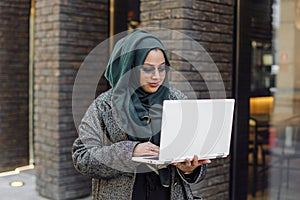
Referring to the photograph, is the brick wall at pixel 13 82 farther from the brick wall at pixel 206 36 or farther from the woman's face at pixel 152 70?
the woman's face at pixel 152 70

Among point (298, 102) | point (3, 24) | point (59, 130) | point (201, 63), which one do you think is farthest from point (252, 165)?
Answer: point (3, 24)

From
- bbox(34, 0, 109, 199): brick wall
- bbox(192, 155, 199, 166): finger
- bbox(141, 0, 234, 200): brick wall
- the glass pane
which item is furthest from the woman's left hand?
bbox(34, 0, 109, 199): brick wall

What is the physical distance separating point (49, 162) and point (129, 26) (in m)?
2.03

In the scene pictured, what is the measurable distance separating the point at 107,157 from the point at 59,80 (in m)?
3.37

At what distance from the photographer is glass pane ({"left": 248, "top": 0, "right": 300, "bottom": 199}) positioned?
4.29 metres

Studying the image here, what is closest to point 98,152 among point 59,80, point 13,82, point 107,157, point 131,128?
point 107,157

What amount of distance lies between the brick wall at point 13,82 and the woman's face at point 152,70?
5373 mm

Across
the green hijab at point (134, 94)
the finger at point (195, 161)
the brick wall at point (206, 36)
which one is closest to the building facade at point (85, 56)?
the brick wall at point (206, 36)

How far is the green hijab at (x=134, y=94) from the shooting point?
6.42ft

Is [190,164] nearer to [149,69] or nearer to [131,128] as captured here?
[131,128]

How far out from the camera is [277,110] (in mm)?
4445

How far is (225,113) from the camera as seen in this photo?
192 cm

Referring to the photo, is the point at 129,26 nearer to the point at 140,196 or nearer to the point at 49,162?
the point at 49,162

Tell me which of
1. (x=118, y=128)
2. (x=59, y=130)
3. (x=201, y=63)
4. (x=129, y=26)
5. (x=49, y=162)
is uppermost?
(x=129, y=26)
